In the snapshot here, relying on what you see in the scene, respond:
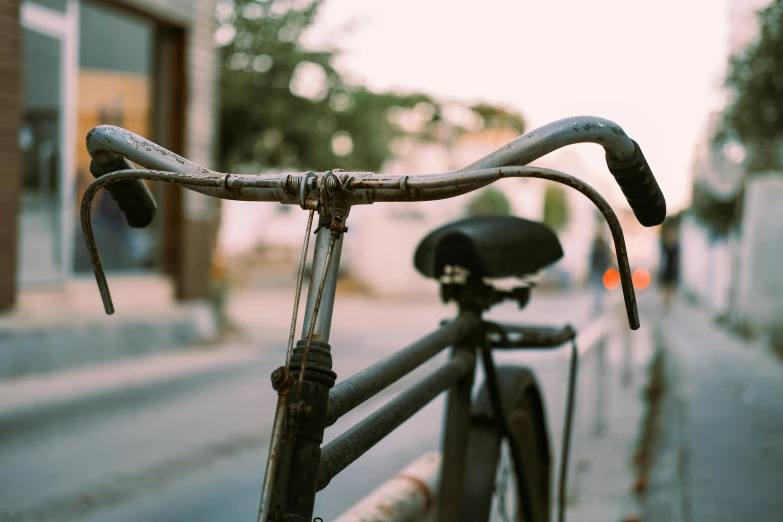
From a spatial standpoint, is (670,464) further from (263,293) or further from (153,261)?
(263,293)

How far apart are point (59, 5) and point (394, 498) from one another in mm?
9674

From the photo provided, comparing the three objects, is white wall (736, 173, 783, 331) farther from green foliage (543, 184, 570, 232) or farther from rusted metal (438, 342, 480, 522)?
green foliage (543, 184, 570, 232)

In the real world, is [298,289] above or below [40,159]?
below

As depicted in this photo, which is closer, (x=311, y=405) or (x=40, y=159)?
(x=311, y=405)

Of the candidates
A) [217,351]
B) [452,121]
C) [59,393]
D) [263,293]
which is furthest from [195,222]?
[452,121]

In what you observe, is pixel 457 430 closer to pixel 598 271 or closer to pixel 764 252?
pixel 764 252

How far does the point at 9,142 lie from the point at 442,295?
297 inches

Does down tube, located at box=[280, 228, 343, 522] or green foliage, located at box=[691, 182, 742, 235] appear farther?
green foliage, located at box=[691, 182, 742, 235]

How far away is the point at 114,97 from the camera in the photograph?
1130 centimetres

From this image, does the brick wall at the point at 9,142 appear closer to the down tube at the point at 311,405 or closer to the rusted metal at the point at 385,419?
the rusted metal at the point at 385,419

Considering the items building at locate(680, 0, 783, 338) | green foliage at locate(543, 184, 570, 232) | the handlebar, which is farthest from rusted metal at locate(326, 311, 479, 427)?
green foliage at locate(543, 184, 570, 232)

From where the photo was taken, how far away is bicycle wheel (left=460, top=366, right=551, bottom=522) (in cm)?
219

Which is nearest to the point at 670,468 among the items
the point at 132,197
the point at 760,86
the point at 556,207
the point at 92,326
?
the point at 760,86

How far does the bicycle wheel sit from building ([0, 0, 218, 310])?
7357 mm
